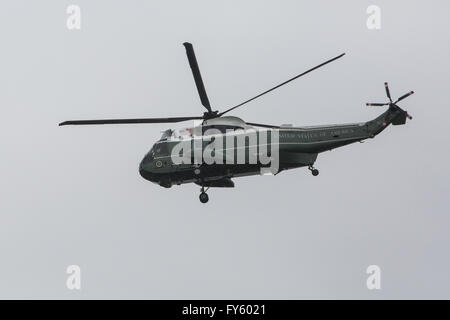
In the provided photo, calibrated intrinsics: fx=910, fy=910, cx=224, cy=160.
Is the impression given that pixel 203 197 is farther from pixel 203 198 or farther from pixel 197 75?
pixel 197 75

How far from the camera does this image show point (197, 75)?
166 ft

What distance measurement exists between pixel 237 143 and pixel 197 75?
16.6 ft

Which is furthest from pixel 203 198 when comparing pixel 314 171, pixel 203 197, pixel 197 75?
pixel 197 75

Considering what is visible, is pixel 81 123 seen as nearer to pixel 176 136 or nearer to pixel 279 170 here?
pixel 176 136

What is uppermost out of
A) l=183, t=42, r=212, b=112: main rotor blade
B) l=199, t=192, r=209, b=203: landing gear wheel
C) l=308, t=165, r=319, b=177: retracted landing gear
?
l=183, t=42, r=212, b=112: main rotor blade

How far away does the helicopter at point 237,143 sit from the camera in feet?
171

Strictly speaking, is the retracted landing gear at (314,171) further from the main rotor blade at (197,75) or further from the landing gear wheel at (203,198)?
the main rotor blade at (197,75)

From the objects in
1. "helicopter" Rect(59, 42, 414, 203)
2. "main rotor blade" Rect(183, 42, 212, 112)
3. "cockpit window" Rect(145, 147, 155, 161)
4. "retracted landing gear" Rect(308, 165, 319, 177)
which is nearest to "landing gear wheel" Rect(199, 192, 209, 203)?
"helicopter" Rect(59, 42, 414, 203)

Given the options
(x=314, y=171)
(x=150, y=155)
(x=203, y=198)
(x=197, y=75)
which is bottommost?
(x=203, y=198)

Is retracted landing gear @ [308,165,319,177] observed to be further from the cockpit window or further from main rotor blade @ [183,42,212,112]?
the cockpit window

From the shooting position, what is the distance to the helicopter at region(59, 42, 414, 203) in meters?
52.0
